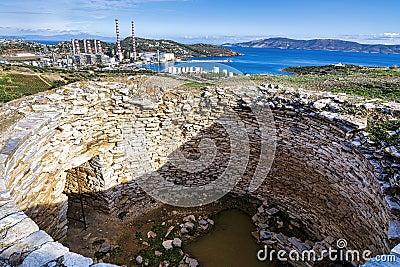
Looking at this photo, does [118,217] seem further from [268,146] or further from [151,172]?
[268,146]

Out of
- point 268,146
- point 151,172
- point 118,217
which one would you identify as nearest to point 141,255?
point 118,217

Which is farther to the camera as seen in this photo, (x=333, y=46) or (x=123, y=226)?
(x=333, y=46)

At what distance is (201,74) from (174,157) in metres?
4.03

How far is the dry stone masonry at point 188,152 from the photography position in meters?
4.95

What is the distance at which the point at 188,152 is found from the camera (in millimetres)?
8492

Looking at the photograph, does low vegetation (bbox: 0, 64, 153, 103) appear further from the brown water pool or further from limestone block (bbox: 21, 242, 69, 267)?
limestone block (bbox: 21, 242, 69, 267)

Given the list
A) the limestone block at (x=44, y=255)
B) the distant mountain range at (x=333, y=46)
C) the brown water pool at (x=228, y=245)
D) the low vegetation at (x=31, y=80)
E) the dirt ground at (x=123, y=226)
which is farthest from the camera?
the distant mountain range at (x=333, y=46)

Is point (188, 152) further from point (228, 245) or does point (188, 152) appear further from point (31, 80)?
point (31, 80)

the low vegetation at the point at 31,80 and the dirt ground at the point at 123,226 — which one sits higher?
the low vegetation at the point at 31,80

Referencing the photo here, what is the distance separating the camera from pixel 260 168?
802cm

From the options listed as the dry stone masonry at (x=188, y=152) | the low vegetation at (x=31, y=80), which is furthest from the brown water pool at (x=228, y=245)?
the low vegetation at (x=31, y=80)

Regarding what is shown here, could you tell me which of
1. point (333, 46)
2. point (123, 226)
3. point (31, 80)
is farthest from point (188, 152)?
point (333, 46)

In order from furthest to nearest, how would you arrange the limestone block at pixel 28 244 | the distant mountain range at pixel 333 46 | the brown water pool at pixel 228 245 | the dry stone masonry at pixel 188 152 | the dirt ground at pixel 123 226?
the distant mountain range at pixel 333 46
the dirt ground at pixel 123 226
the brown water pool at pixel 228 245
the dry stone masonry at pixel 188 152
the limestone block at pixel 28 244

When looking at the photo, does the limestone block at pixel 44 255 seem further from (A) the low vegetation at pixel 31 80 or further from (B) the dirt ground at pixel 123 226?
(A) the low vegetation at pixel 31 80
